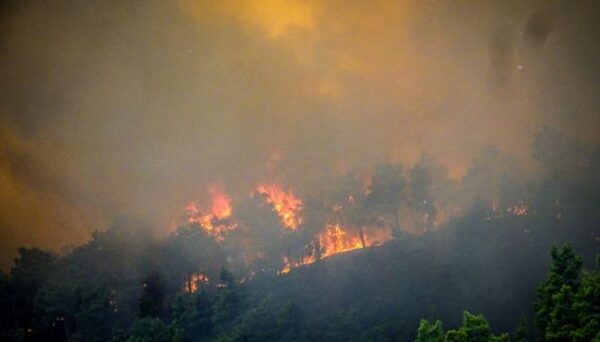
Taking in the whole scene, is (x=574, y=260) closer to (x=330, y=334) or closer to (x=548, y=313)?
(x=548, y=313)

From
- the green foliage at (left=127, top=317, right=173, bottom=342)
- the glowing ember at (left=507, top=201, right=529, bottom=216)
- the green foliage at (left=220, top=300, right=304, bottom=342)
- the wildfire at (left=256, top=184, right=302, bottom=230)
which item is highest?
the wildfire at (left=256, top=184, right=302, bottom=230)

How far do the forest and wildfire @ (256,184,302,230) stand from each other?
0.88 meters

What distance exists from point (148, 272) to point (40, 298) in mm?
14430

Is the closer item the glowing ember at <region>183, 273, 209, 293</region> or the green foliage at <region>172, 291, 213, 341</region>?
the green foliage at <region>172, 291, 213, 341</region>

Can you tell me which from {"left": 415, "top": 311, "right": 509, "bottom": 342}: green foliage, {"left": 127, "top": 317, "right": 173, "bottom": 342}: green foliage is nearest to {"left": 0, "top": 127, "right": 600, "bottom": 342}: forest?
{"left": 127, "top": 317, "right": 173, "bottom": 342}: green foliage

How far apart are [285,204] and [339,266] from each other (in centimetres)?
2773

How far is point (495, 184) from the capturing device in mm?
82062

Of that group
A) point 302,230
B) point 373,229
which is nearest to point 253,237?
point 302,230

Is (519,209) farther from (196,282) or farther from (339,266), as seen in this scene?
(196,282)

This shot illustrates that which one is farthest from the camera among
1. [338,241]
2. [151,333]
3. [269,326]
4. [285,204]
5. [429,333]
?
[285,204]

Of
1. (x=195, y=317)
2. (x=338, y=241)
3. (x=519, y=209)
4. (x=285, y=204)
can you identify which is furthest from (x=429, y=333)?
(x=285, y=204)

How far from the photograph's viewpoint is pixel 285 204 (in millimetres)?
99625

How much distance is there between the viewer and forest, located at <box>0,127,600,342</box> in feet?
171

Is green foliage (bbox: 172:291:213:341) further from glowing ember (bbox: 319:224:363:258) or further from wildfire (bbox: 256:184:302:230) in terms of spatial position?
glowing ember (bbox: 319:224:363:258)
